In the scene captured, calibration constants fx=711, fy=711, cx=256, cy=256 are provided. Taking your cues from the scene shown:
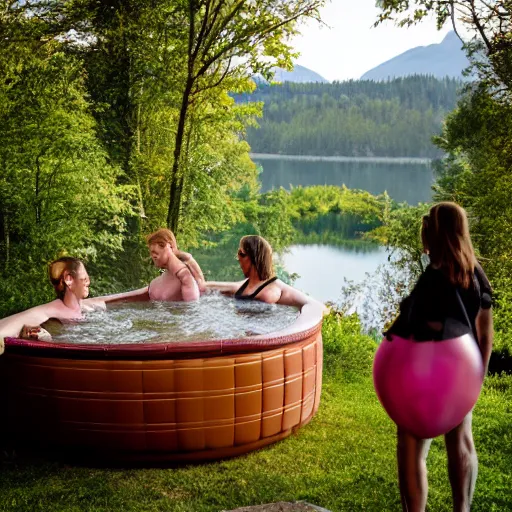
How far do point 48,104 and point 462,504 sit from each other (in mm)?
4601

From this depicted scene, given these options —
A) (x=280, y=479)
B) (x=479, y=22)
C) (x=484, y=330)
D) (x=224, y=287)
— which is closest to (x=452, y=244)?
(x=484, y=330)

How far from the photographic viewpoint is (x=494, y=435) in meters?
3.59

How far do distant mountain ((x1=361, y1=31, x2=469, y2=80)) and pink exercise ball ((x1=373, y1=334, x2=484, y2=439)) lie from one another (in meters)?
7.50

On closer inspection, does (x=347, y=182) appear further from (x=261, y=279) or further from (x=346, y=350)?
(x=261, y=279)

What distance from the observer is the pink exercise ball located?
1.92 m

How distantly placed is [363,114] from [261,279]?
221 inches

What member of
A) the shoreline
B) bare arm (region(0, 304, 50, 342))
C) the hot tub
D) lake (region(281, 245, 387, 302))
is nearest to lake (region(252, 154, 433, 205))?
the shoreline

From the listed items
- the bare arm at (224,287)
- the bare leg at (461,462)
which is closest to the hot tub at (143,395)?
the bare leg at (461,462)

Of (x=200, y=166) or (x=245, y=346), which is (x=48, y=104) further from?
(x=245, y=346)

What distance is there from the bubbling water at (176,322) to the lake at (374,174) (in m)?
4.85

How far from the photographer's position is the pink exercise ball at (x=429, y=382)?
1.92 metres

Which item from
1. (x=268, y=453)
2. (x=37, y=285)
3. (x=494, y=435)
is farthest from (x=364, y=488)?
(x=37, y=285)

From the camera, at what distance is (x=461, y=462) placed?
218 cm

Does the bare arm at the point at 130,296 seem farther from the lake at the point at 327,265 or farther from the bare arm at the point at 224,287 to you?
the lake at the point at 327,265
